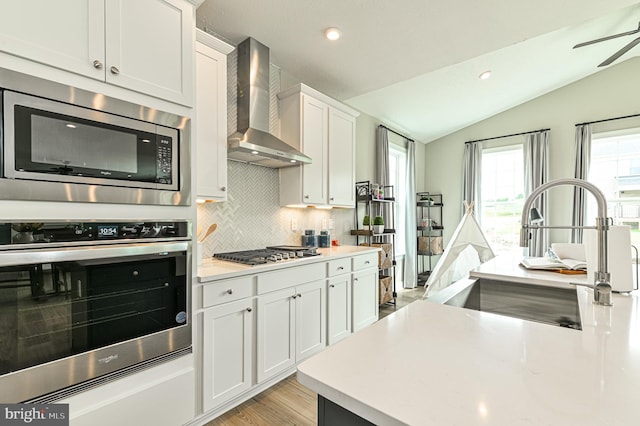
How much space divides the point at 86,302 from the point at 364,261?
8.12 feet

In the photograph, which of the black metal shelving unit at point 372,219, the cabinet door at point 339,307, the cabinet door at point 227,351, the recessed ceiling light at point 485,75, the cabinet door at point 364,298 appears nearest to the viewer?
the cabinet door at point 227,351

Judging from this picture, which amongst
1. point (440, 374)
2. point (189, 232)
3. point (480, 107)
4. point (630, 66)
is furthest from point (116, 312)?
point (630, 66)

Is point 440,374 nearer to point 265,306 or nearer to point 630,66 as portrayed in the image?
point 265,306

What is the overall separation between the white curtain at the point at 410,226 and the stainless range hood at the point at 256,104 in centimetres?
315

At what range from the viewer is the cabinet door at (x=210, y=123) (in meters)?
2.08

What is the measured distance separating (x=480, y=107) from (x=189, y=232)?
514cm

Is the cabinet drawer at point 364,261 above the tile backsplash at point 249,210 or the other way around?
the other way around

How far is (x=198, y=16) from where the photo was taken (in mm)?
2254

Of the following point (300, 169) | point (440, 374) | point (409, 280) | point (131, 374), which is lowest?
point (409, 280)

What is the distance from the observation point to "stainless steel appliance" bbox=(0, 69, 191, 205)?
1171mm

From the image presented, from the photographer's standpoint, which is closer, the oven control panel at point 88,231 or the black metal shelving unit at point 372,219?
the oven control panel at point 88,231

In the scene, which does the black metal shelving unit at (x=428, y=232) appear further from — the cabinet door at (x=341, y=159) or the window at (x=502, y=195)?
the cabinet door at (x=341, y=159)

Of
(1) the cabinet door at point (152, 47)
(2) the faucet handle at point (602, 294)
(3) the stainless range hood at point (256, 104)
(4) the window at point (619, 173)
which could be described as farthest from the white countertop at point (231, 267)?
(4) the window at point (619, 173)

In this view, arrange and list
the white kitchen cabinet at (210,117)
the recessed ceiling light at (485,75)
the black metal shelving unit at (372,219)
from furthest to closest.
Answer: the black metal shelving unit at (372,219) → the recessed ceiling light at (485,75) → the white kitchen cabinet at (210,117)
